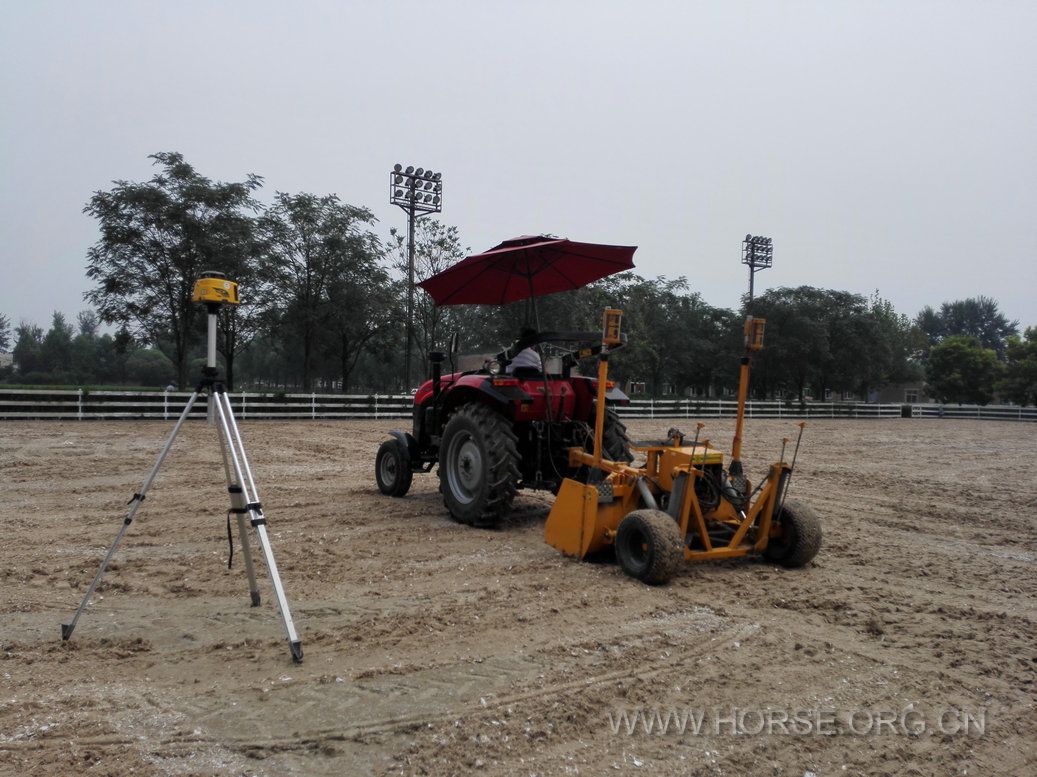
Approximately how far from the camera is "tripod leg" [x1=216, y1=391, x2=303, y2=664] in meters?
3.48

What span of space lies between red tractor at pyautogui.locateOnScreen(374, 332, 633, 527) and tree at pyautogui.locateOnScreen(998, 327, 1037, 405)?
47717 mm

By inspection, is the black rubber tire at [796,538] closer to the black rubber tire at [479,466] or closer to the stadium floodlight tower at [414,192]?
the black rubber tire at [479,466]

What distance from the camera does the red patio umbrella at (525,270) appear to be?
20.4 feet

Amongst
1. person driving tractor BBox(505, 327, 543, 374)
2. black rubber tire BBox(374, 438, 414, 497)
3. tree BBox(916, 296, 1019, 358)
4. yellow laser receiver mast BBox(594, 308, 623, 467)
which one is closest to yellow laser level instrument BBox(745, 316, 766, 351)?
yellow laser receiver mast BBox(594, 308, 623, 467)

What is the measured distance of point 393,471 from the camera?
27.6ft

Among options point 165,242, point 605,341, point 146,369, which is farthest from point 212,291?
point 146,369

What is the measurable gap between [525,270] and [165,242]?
23.3m

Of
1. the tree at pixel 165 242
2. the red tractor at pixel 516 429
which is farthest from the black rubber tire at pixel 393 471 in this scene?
the tree at pixel 165 242

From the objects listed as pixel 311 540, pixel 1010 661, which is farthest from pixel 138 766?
pixel 1010 661

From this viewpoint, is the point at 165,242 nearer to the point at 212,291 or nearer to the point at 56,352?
the point at 212,291

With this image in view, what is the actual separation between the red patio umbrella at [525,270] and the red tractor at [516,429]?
0.60 m

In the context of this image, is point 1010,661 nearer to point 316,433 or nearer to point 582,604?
point 582,604

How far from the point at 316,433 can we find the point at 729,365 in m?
36.1

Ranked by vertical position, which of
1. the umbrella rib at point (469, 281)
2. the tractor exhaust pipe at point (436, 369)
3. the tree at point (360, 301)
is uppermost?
the tree at point (360, 301)
